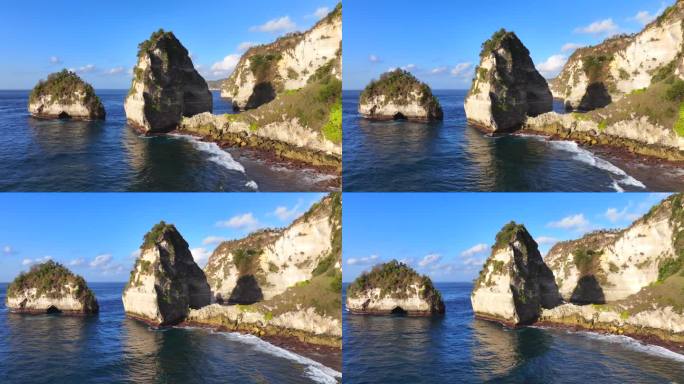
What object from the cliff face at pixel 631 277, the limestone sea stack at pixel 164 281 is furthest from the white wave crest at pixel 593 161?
the limestone sea stack at pixel 164 281

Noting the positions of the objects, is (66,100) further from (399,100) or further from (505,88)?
(505,88)

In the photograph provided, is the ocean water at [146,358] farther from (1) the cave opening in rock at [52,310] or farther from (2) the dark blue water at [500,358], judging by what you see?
(1) the cave opening in rock at [52,310]

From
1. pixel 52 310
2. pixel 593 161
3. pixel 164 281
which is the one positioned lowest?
pixel 52 310

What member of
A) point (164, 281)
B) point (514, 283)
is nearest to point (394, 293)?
point (514, 283)

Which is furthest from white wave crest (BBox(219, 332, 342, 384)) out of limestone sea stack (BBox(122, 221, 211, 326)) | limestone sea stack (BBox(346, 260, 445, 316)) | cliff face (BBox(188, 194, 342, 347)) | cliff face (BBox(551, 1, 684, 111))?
cliff face (BBox(551, 1, 684, 111))

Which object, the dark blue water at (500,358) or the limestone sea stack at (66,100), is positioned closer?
the dark blue water at (500,358)
